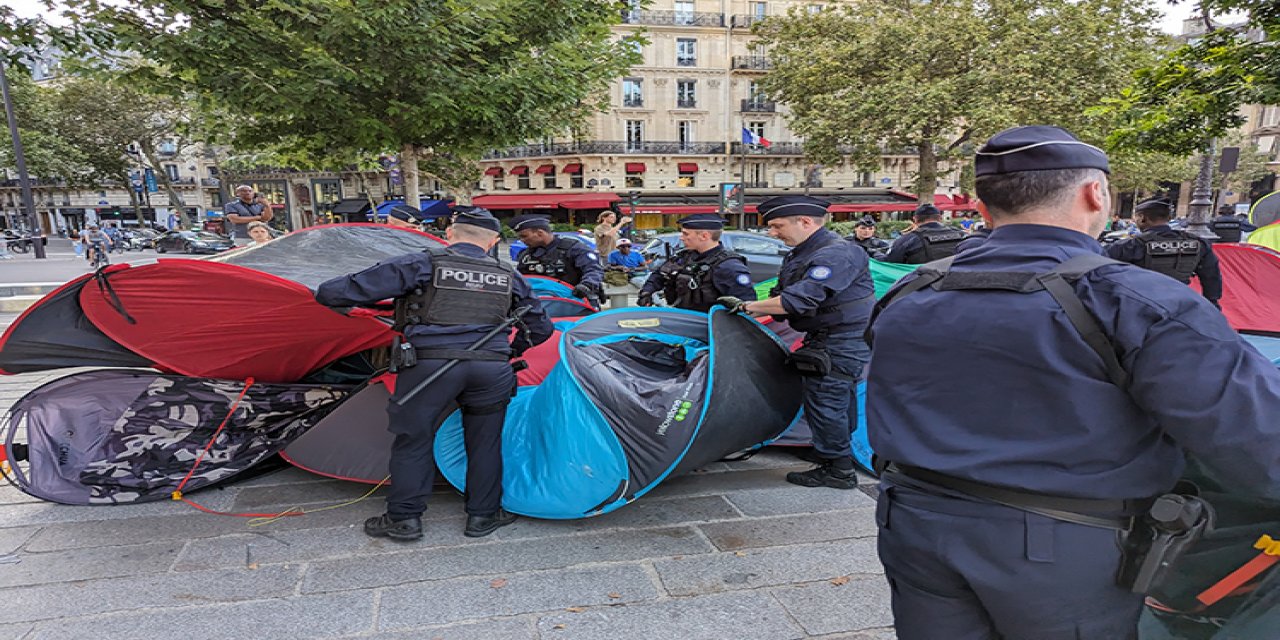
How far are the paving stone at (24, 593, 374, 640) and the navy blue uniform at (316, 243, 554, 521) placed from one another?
0.64 m

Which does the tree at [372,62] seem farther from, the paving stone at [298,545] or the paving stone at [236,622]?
the paving stone at [236,622]

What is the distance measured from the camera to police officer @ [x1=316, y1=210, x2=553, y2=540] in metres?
3.12

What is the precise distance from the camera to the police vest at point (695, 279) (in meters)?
4.53

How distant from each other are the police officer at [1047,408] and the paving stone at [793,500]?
2.15 m

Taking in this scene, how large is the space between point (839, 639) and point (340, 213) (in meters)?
8.44

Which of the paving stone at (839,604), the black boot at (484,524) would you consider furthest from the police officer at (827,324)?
the black boot at (484,524)

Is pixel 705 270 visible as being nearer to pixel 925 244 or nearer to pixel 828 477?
pixel 828 477

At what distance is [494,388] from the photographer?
330 cm

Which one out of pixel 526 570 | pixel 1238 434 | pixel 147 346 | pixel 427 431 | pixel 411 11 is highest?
pixel 411 11

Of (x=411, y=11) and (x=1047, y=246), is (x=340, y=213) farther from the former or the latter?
(x=1047, y=246)

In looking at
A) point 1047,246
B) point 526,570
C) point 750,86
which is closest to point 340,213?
point 526,570

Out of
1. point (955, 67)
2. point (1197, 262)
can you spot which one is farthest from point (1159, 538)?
point (955, 67)

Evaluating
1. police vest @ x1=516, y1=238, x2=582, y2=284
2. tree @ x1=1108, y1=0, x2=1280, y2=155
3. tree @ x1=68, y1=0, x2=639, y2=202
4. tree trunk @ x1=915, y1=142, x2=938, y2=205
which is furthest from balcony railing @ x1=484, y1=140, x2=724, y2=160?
police vest @ x1=516, y1=238, x2=582, y2=284

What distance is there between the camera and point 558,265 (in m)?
6.08
